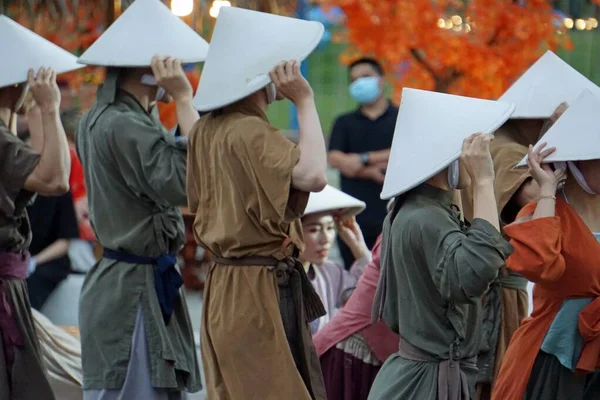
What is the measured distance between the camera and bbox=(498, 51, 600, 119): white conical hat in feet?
16.5

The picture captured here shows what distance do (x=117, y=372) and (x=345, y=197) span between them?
1418mm

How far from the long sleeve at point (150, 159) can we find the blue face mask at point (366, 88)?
3.04m

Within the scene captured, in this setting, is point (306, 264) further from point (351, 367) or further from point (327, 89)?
point (327, 89)

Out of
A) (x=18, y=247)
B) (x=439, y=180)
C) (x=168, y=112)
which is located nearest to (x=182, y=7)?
(x=168, y=112)

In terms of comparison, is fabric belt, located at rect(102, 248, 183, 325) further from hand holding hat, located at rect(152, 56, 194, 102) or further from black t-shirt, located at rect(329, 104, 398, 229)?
black t-shirt, located at rect(329, 104, 398, 229)

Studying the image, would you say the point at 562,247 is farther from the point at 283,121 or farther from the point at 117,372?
the point at 283,121

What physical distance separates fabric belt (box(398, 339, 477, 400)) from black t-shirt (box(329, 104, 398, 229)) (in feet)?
12.8

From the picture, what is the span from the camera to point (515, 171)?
15.9ft

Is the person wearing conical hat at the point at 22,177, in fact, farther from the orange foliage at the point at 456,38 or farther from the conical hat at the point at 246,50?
the orange foliage at the point at 456,38

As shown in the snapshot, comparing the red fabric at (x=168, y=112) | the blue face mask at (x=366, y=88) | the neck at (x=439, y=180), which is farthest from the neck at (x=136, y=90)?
the red fabric at (x=168, y=112)

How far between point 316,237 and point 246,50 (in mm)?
1603

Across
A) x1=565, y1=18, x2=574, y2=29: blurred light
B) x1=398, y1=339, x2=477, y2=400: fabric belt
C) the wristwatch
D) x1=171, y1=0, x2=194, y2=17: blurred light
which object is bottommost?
the wristwatch

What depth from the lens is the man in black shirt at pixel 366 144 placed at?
7773 millimetres

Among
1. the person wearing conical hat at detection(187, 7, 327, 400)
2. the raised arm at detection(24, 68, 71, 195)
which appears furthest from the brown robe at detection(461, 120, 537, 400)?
the raised arm at detection(24, 68, 71, 195)
